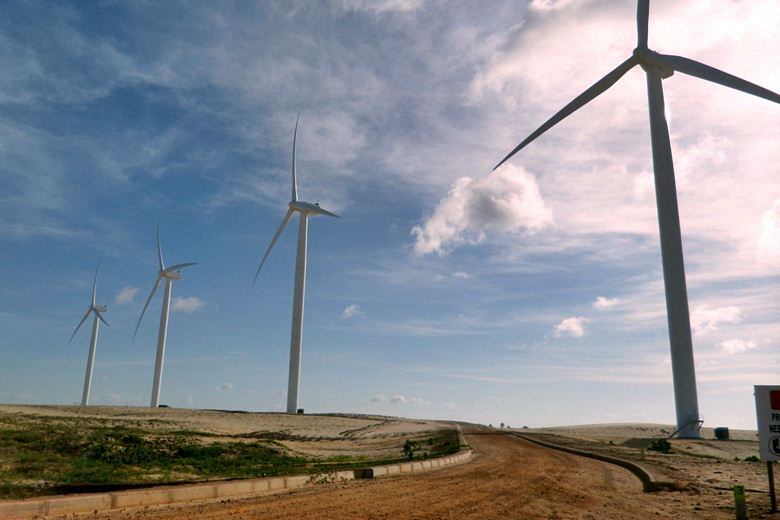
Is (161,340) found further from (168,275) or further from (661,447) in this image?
(661,447)

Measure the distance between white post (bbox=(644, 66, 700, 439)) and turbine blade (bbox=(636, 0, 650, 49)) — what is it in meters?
7.03

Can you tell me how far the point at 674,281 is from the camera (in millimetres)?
46531

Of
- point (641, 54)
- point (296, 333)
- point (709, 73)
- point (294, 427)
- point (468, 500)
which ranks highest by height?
point (641, 54)

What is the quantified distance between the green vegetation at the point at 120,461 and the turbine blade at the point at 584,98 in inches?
1297

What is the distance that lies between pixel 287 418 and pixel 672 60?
61786 millimetres

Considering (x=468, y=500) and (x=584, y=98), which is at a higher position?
(x=584, y=98)

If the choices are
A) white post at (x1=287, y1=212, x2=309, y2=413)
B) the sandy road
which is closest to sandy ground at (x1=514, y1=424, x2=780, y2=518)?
the sandy road

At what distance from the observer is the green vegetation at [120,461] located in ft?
66.2

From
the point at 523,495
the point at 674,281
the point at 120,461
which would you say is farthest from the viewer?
the point at 674,281

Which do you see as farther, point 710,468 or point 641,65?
point 641,65

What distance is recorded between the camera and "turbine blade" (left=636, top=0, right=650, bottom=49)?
54688 millimetres

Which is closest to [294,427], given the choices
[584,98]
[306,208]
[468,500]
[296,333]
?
[296,333]

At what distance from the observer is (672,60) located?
52094mm

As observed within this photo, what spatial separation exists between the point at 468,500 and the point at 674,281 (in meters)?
36.6
